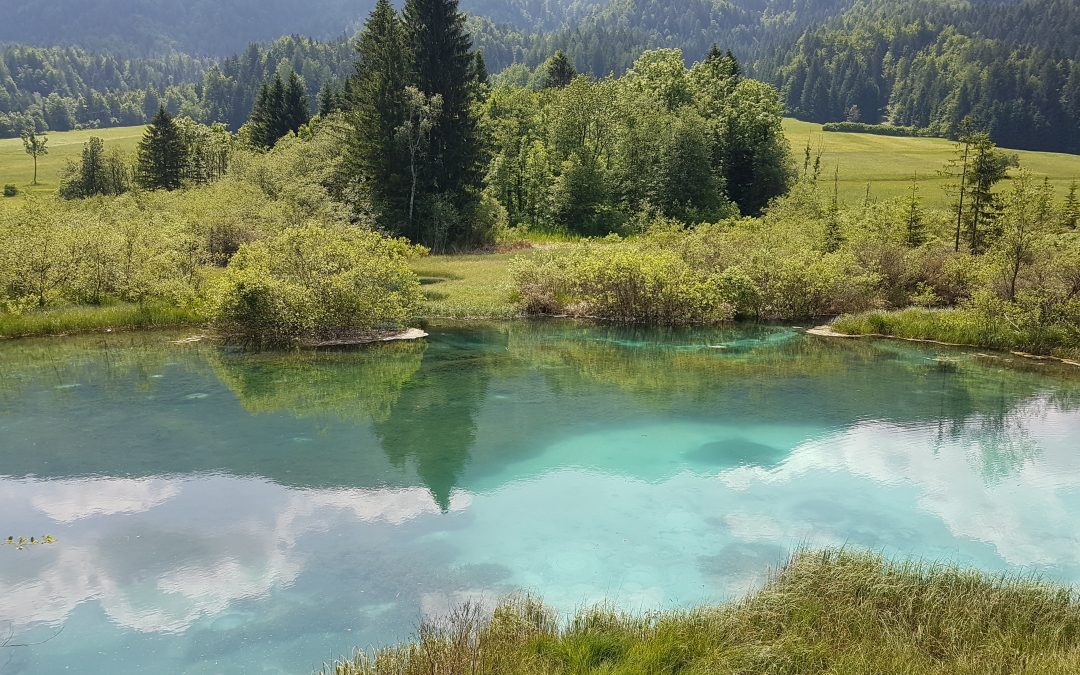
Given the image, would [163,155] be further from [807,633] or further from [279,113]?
[807,633]

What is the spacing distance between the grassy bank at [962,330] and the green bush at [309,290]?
724 inches

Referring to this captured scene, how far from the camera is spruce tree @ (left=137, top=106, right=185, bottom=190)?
69.2 m

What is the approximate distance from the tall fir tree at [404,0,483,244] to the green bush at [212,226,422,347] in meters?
22.9

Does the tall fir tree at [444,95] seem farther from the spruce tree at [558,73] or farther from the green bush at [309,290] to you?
the spruce tree at [558,73]

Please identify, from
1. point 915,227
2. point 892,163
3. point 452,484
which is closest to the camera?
point 452,484

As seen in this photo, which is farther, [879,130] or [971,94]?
[971,94]

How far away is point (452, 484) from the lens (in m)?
15.2

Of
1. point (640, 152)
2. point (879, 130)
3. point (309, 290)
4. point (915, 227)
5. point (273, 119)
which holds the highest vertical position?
point (879, 130)

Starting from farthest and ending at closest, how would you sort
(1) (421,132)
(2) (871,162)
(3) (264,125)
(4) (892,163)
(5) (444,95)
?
(2) (871,162) → (4) (892,163) → (3) (264,125) → (5) (444,95) → (1) (421,132)

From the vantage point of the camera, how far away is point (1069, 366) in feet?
80.0

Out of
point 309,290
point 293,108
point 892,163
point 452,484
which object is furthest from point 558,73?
point 452,484

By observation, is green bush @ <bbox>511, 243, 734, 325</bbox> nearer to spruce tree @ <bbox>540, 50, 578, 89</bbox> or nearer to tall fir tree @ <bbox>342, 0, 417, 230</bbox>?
tall fir tree @ <bbox>342, 0, 417, 230</bbox>

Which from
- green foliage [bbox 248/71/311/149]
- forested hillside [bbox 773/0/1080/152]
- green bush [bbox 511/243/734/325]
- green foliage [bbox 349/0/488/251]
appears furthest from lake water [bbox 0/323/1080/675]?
forested hillside [bbox 773/0/1080/152]

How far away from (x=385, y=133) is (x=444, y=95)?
536cm
